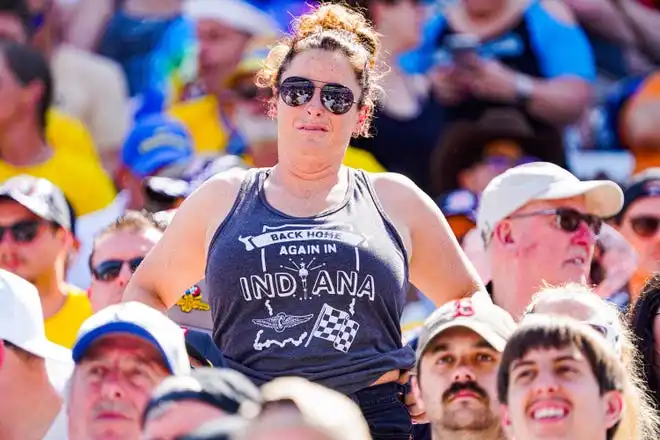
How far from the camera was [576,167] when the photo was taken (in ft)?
28.3

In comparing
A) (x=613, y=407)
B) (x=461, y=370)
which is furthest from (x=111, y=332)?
(x=613, y=407)

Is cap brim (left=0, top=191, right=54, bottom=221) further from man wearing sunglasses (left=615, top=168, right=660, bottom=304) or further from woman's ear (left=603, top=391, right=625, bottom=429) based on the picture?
woman's ear (left=603, top=391, right=625, bottom=429)

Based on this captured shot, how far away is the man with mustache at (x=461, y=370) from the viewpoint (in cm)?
460

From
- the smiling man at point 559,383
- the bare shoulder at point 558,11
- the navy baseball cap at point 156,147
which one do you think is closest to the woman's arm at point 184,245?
the smiling man at point 559,383

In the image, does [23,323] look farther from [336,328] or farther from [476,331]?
[476,331]

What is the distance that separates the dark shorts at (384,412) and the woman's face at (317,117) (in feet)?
2.64

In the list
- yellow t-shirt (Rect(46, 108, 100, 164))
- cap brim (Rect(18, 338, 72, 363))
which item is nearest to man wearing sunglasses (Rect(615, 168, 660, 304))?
cap brim (Rect(18, 338, 72, 363))

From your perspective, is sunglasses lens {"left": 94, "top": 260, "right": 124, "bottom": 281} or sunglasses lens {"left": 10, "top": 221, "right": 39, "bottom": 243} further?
sunglasses lens {"left": 10, "top": 221, "right": 39, "bottom": 243}

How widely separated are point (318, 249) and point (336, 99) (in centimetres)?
56

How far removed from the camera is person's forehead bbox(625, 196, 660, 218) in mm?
6914

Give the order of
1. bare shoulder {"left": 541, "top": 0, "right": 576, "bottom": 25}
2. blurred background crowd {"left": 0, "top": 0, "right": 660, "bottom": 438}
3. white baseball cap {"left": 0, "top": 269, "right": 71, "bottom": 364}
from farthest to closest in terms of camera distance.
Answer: bare shoulder {"left": 541, "top": 0, "right": 576, "bottom": 25} < blurred background crowd {"left": 0, "top": 0, "right": 660, "bottom": 438} < white baseball cap {"left": 0, "top": 269, "right": 71, "bottom": 364}

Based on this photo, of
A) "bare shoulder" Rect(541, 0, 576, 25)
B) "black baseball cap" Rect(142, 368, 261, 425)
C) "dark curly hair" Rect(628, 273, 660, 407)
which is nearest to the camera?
"black baseball cap" Rect(142, 368, 261, 425)

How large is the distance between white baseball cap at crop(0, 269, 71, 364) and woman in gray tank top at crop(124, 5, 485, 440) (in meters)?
0.31

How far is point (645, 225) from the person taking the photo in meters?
6.92
